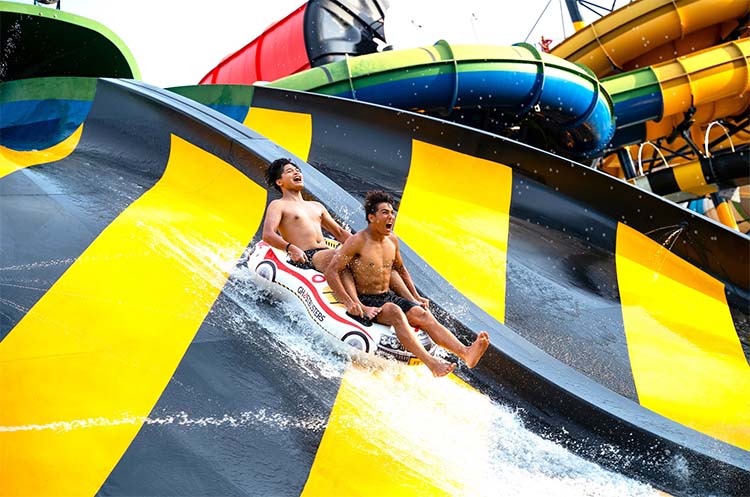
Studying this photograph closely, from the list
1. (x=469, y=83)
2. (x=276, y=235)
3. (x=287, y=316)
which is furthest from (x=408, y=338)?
(x=469, y=83)

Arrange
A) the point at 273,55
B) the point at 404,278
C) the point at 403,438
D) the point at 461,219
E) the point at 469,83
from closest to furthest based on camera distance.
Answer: the point at 403,438
the point at 404,278
the point at 461,219
the point at 469,83
the point at 273,55

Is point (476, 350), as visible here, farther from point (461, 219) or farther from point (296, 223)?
point (461, 219)

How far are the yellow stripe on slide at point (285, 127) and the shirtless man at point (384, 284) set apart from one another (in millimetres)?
2017

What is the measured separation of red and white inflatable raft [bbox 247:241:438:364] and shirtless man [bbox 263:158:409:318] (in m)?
0.06

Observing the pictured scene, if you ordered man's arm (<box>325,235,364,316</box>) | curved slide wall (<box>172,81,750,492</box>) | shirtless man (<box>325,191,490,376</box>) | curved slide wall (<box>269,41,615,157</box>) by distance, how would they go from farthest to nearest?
curved slide wall (<box>269,41,615,157</box>), curved slide wall (<box>172,81,750,492</box>), man's arm (<box>325,235,364,316</box>), shirtless man (<box>325,191,490,376</box>)

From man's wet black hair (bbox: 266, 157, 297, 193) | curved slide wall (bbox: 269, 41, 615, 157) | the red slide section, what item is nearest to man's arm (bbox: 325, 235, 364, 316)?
man's wet black hair (bbox: 266, 157, 297, 193)

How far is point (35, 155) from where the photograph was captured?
534 cm

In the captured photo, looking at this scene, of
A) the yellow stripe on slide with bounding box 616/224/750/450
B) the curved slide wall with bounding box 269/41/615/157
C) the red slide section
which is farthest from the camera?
the red slide section

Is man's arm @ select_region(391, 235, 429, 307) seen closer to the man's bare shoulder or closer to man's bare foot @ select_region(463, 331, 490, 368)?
the man's bare shoulder

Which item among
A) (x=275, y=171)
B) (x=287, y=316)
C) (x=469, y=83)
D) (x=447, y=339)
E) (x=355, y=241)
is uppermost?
(x=469, y=83)

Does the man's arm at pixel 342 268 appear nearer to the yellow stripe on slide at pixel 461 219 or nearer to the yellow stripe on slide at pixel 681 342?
the yellow stripe on slide at pixel 461 219

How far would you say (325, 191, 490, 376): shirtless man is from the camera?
3.54 m

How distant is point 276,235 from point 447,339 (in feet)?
3.71

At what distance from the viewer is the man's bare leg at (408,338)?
3.47 meters
